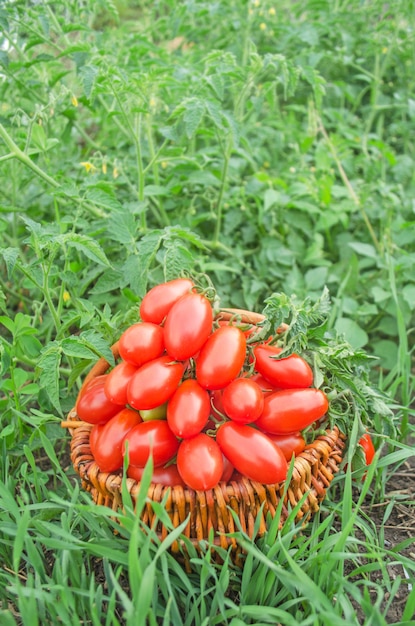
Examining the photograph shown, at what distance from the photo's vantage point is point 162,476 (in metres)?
1.49

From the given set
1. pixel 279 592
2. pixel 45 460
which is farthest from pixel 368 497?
pixel 45 460

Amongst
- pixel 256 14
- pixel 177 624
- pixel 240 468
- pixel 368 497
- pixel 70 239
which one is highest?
pixel 256 14

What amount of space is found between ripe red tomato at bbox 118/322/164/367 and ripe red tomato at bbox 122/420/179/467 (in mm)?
179

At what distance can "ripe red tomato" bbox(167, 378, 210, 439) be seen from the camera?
1.42m

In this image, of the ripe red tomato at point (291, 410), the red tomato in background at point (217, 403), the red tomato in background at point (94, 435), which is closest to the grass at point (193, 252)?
the red tomato in background at point (94, 435)

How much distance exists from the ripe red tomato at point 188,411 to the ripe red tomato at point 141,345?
144 mm

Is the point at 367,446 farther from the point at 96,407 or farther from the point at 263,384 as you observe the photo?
the point at 96,407

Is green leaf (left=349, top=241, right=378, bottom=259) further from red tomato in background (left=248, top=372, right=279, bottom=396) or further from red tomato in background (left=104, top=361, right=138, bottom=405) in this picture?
red tomato in background (left=104, top=361, right=138, bottom=405)

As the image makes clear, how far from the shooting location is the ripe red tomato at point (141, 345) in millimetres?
1561

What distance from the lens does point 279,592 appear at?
56.4 inches

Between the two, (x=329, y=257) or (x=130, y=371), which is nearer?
(x=130, y=371)

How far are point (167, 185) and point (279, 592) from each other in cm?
177

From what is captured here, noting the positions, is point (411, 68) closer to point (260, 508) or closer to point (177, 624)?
point (260, 508)

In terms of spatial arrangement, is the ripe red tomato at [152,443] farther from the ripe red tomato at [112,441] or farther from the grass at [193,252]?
the grass at [193,252]
